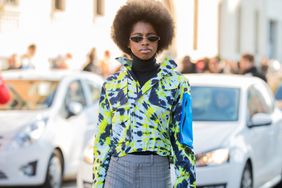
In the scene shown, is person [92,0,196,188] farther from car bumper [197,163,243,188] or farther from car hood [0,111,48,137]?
car hood [0,111,48,137]

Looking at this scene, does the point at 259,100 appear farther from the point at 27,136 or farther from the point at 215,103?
the point at 27,136

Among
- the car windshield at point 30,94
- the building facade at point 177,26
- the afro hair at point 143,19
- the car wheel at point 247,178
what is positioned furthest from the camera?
the building facade at point 177,26

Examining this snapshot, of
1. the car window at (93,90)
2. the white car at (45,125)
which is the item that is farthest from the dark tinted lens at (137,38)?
the car window at (93,90)

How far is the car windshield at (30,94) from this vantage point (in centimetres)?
1169

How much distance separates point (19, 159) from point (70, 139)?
1231 millimetres

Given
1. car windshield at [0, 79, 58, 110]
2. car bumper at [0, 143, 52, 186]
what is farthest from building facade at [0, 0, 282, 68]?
car bumper at [0, 143, 52, 186]

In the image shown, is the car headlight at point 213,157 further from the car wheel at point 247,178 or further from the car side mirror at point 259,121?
the car side mirror at point 259,121

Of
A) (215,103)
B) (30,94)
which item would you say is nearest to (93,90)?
(30,94)

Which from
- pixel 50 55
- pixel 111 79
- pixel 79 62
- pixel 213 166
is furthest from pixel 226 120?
pixel 79 62

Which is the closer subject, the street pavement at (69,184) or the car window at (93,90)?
the street pavement at (69,184)

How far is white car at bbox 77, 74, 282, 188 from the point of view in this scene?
8.77 metres

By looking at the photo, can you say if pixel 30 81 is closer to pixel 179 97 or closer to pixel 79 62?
pixel 179 97

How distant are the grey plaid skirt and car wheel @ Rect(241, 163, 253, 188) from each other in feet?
14.0

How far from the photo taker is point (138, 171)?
4.80 m
